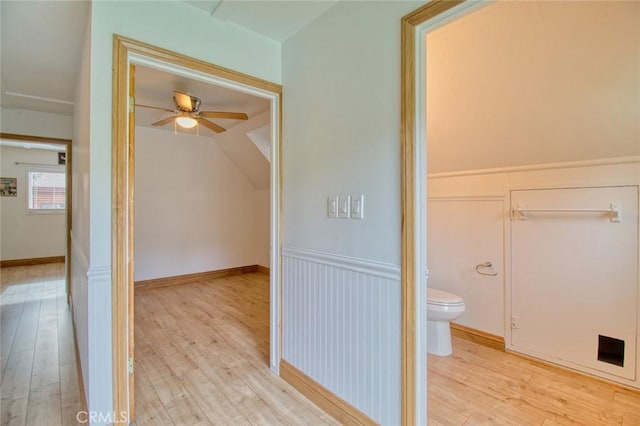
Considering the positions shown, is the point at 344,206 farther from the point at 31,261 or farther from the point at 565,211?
the point at 31,261

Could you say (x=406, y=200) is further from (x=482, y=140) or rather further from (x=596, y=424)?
(x=596, y=424)

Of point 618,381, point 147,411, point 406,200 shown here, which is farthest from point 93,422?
point 618,381

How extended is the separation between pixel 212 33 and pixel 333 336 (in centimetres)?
193


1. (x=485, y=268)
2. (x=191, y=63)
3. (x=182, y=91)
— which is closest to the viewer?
(x=191, y=63)

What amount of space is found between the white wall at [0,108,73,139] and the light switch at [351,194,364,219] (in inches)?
153

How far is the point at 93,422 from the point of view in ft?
4.78

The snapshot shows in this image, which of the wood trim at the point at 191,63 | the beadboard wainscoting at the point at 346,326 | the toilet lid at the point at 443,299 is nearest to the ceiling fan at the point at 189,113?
the wood trim at the point at 191,63

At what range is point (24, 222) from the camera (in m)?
5.99

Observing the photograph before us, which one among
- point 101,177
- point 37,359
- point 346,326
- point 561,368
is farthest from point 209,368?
point 561,368

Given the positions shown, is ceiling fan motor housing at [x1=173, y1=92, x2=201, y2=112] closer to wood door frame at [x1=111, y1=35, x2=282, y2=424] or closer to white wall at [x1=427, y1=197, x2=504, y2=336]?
Result: wood door frame at [x1=111, y1=35, x2=282, y2=424]

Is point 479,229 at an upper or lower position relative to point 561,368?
upper

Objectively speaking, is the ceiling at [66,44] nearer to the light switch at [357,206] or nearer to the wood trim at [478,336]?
the light switch at [357,206]

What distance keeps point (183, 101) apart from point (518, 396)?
3.34 m

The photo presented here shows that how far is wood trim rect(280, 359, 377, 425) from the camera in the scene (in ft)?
5.17
